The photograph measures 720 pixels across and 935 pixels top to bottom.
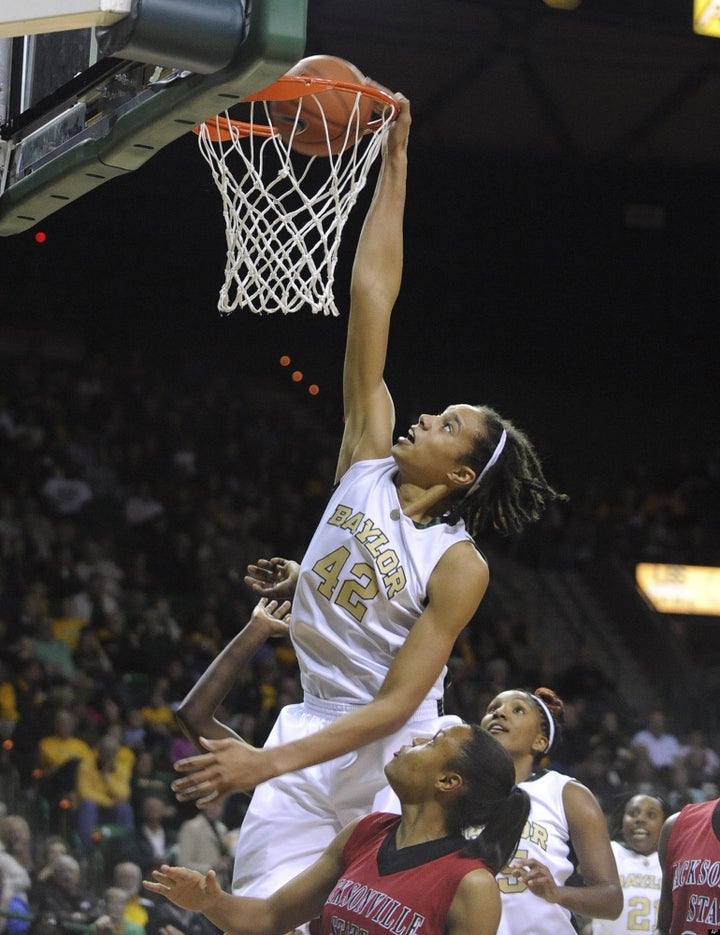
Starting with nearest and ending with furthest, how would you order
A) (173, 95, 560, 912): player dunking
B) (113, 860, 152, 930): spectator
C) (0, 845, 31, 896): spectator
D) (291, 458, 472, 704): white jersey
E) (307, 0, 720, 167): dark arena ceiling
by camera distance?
(173, 95, 560, 912): player dunking, (291, 458, 472, 704): white jersey, (0, 845, 31, 896): spectator, (113, 860, 152, 930): spectator, (307, 0, 720, 167): dark arena ceiling

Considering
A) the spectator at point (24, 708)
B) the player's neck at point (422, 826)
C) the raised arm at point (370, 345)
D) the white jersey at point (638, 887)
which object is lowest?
the spectator at point (24, 708)

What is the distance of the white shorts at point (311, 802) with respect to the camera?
3246mm

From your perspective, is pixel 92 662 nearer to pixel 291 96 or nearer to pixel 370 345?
pixel 370 345

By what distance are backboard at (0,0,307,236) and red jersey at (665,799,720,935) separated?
2.34 m

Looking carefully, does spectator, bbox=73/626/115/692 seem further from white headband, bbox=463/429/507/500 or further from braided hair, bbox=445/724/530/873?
braided hair, bbox=445/724/530/873

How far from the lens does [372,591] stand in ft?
10.8

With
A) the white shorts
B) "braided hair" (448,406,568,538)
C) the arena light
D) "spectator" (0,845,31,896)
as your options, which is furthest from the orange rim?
the arena light

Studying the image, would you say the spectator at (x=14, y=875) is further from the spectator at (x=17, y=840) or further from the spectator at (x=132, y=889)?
the spectator at (x=132, y=889)

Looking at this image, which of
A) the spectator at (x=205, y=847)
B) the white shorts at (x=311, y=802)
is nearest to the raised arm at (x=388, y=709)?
the white shorts at (x=311, y=802)

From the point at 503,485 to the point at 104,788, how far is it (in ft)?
16.2

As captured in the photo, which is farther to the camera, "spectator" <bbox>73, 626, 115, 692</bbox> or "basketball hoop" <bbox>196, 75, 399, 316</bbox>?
"spectator" <bbox>73, 626, 115, 692</bbox>

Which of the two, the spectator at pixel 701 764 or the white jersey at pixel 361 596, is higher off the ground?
the white jersey at pixel 361 596

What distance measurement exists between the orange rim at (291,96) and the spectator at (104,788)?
4.60 meters

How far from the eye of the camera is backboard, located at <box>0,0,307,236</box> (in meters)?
2.76
